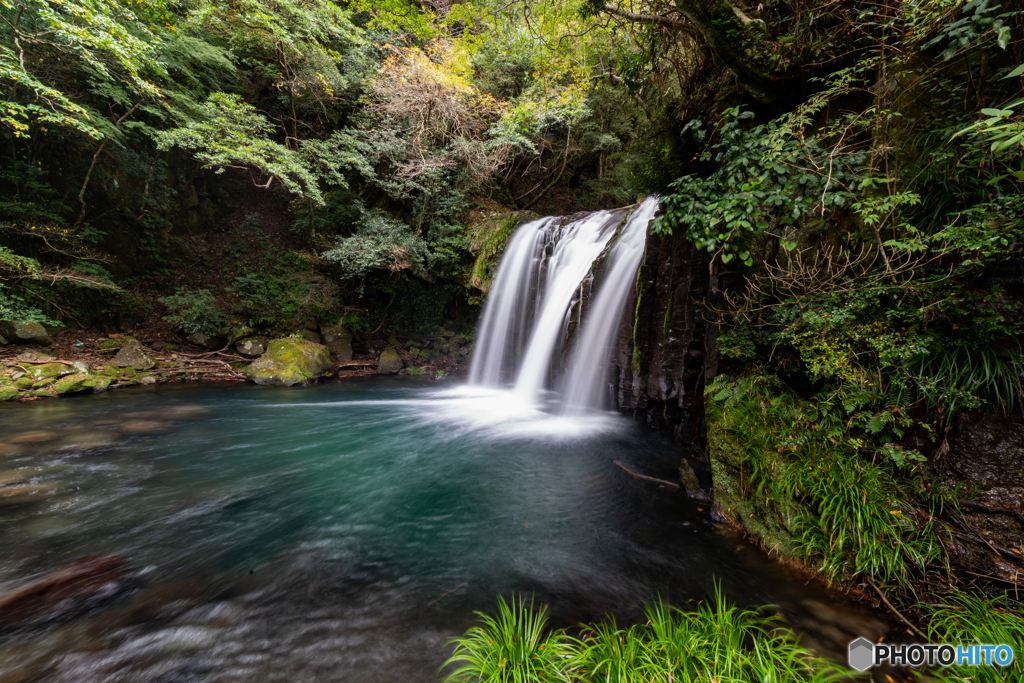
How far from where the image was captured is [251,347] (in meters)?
10.2

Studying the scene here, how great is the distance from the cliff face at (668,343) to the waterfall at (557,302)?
1.87 ft

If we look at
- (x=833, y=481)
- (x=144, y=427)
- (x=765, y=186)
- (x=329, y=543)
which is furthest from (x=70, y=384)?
(x=833, y=481)

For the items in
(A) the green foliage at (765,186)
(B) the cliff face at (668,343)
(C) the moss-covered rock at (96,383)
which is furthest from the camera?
(C) the moss-covered rock at (96,383)

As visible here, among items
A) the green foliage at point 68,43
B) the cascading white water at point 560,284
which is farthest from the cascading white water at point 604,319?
the green foliage at point 68,43

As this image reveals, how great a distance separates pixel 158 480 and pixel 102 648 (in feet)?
9.04

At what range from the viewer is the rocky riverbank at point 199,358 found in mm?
7113

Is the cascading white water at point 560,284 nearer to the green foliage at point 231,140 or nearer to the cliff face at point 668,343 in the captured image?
the cliff face at point 668,343

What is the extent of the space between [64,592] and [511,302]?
325 inches

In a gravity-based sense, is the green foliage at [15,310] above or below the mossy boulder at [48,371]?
above

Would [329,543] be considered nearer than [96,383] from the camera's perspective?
Yes

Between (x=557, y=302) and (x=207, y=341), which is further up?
(x=557, y=302)

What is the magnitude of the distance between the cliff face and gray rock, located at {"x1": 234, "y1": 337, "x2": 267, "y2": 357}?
10.1m

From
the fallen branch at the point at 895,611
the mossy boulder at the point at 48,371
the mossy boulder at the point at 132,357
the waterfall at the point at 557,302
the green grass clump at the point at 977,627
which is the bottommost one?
the mossy boulder at the point at 48,371

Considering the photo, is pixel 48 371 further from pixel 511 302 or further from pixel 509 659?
pixel 509 659
